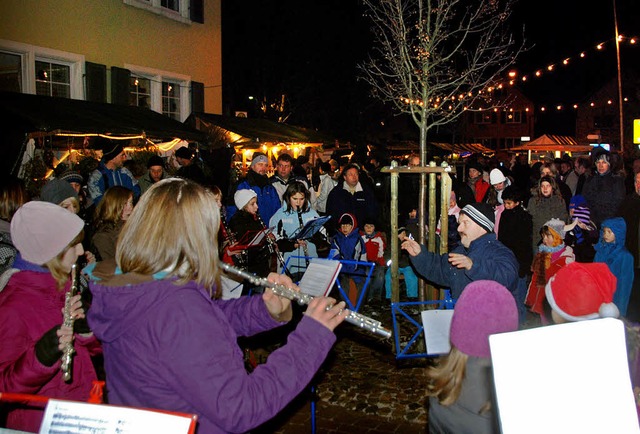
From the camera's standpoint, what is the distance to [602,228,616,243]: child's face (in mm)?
7305

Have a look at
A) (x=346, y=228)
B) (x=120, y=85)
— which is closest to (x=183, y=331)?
(x=346, y=228)

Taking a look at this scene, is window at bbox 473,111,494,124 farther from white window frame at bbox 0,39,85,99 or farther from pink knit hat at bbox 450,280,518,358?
pink knit hat at bbox 450,280,518,358

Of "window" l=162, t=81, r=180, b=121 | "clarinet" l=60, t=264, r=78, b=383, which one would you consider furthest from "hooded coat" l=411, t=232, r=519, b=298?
"window" l=162, t=81, r=180, b=121

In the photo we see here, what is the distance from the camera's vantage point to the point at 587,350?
1766 millimetres

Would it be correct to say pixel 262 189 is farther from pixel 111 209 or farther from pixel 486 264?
pixel 486 264

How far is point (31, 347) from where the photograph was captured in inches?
106

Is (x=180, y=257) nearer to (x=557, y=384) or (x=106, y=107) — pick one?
(x=557, y=384)

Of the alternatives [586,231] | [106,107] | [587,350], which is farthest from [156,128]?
[587,350]

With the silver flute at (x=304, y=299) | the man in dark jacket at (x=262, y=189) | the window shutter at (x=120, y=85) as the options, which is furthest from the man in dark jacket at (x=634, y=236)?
the window shutter at (x=120, y=85)

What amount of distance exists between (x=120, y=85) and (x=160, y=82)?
182cm

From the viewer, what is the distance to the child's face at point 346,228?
8.87 metres

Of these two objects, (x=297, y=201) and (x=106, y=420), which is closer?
(x=106, y=420)

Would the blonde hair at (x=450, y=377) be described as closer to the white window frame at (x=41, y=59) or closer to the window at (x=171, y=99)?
the white window frame at (x=41, y=59)

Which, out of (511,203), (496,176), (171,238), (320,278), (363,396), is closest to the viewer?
(171,238)
